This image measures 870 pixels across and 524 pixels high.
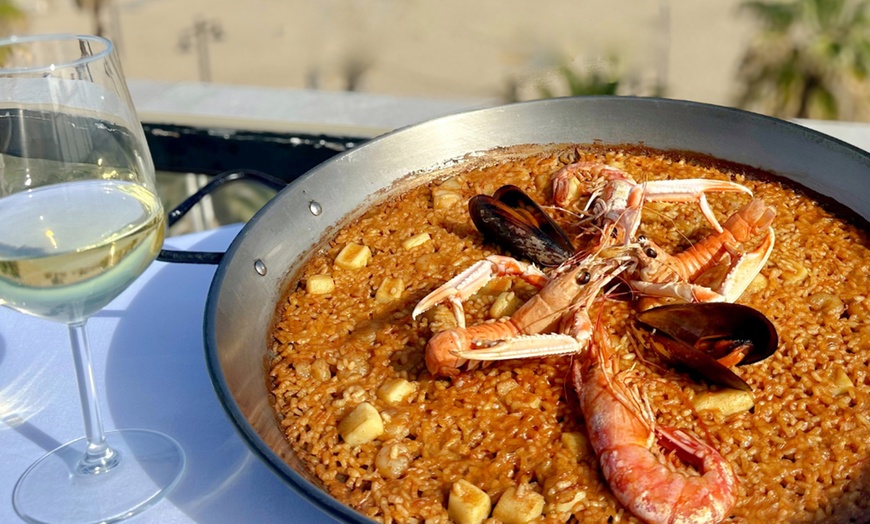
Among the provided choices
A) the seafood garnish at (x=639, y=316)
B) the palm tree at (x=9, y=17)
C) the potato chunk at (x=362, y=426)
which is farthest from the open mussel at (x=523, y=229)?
the palm tree at (x=9, y=17)

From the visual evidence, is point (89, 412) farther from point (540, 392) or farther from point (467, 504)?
point (540, 392)

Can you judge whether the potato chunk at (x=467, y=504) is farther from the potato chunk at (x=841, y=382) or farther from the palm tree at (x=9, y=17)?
the palm tree at (x=9, y=17)

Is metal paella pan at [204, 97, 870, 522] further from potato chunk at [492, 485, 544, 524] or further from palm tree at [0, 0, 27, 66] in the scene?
palm tree at [0, 0, 27, 66]

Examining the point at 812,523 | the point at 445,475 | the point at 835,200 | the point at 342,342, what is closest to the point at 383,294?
the point at 342,342

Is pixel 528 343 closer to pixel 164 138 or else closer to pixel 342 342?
pixel 342 342

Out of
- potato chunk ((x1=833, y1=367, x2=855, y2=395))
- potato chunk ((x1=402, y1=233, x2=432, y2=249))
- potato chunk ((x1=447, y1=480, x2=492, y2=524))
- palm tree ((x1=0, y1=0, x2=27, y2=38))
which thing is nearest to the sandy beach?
palm tree ((x1=0, y1=0, x2=27, y2=38))

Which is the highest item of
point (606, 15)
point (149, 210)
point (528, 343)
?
point (149, 210)
